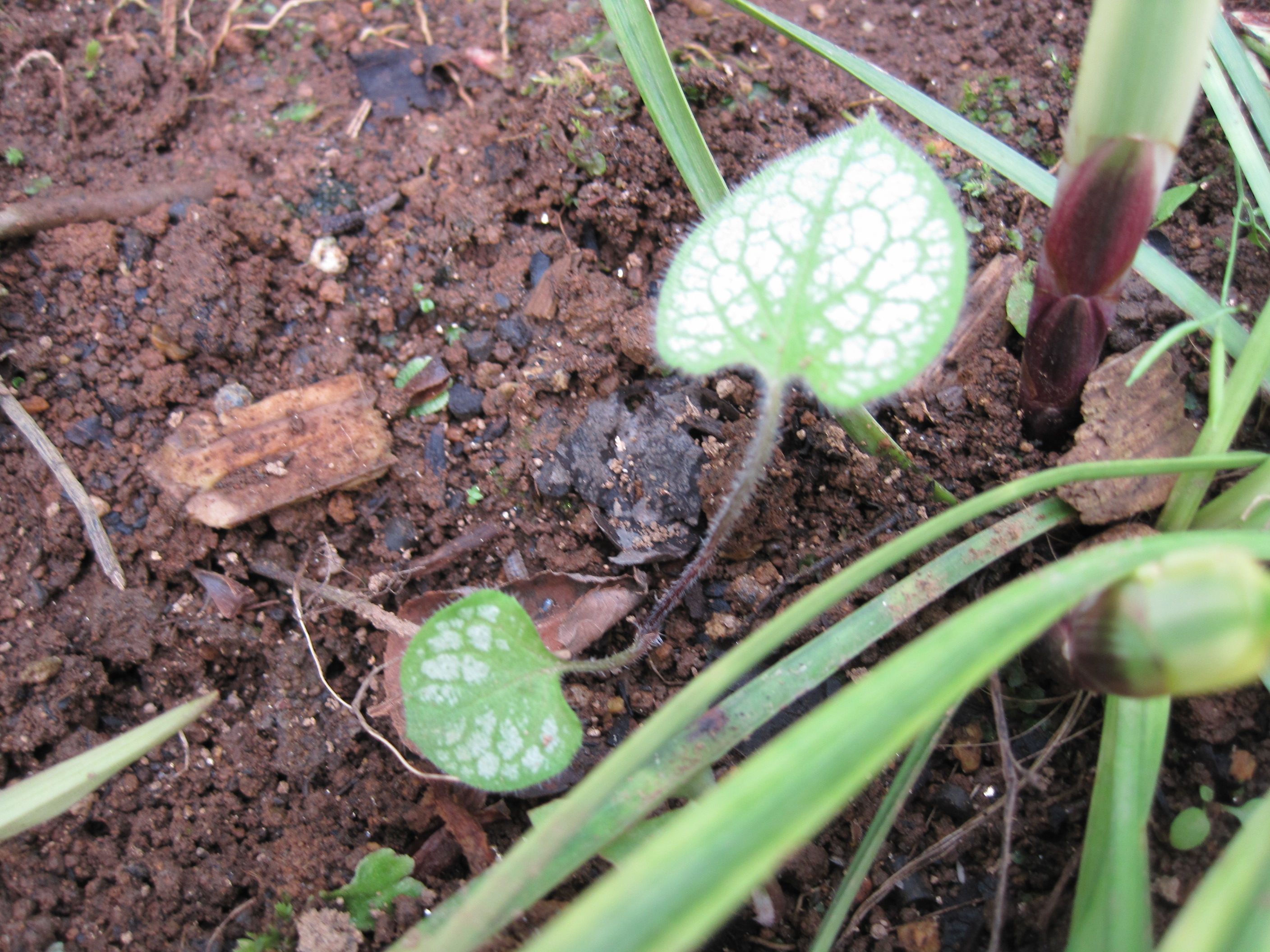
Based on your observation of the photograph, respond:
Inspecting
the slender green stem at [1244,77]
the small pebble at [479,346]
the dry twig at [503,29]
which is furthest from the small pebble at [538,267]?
the slender green stem at [1244,77]

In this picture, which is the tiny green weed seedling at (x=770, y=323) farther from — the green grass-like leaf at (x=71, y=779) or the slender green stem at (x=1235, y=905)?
the slender green stem at (x=1235, y=905)

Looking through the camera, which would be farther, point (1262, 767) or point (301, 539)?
point (301, 539)

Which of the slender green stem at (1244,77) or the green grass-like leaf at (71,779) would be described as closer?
the green grass-like leaf at (71,779)

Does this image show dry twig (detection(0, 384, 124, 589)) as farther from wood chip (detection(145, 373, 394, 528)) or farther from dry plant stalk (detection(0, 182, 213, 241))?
dry plant stalk (detection(0, 182, 213, 241))

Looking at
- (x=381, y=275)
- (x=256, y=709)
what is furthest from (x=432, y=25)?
(x=256, y=709)

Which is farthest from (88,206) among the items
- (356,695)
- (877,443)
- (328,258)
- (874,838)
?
(874,838)

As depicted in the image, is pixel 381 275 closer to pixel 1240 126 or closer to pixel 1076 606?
pixel 1076 606
